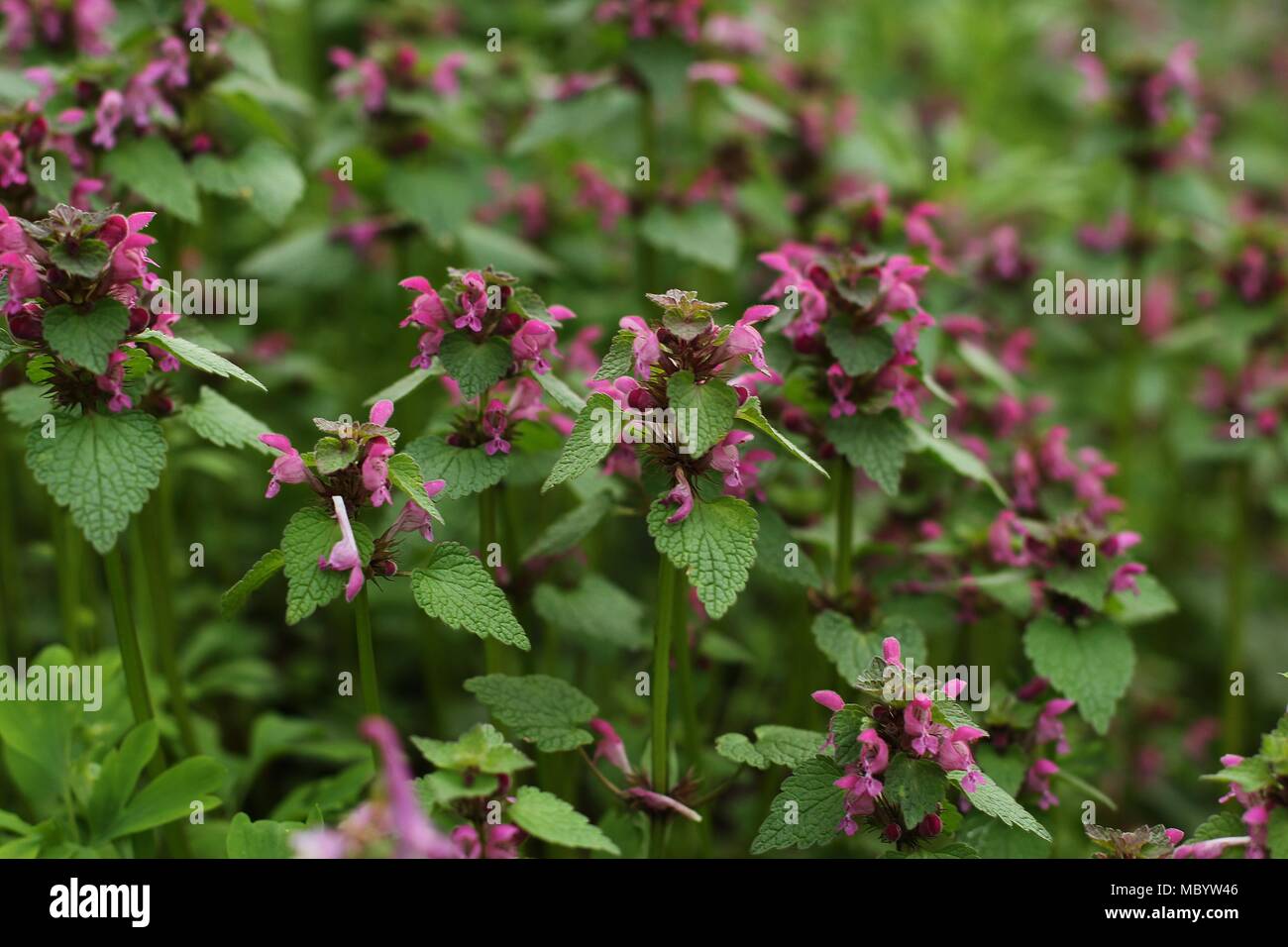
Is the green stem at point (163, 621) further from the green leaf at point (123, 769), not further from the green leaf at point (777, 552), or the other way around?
the green leaf at point (777, 552)

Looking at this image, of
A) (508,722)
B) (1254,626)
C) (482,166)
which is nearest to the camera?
(508,722)

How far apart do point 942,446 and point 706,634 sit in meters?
0.73

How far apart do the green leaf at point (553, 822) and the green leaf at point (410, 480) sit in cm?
46

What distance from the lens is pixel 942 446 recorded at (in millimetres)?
2443

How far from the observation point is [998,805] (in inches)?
74.6

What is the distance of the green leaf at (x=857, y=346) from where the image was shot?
2.21 meters

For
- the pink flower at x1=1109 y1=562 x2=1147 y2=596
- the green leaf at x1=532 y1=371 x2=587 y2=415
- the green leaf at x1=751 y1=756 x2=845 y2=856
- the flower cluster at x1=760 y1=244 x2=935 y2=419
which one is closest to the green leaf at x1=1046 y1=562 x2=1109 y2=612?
the pink flower at x1=1109 y1=562 x2=1147 y2=596

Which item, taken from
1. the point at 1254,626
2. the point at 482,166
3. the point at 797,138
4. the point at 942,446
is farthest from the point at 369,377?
the point at 1254,626

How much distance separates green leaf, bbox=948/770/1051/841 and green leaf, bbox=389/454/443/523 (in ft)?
3.01

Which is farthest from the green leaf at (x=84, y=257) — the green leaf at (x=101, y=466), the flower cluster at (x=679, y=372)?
the flower cluster at (x=679, y=372)

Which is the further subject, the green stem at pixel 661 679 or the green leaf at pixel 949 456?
the green leaf at pixel 949 456

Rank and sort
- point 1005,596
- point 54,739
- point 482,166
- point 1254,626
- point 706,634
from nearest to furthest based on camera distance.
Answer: point 54,739 < point 1005,596 < point 706,634 < point 482,166 < point 1254,626
